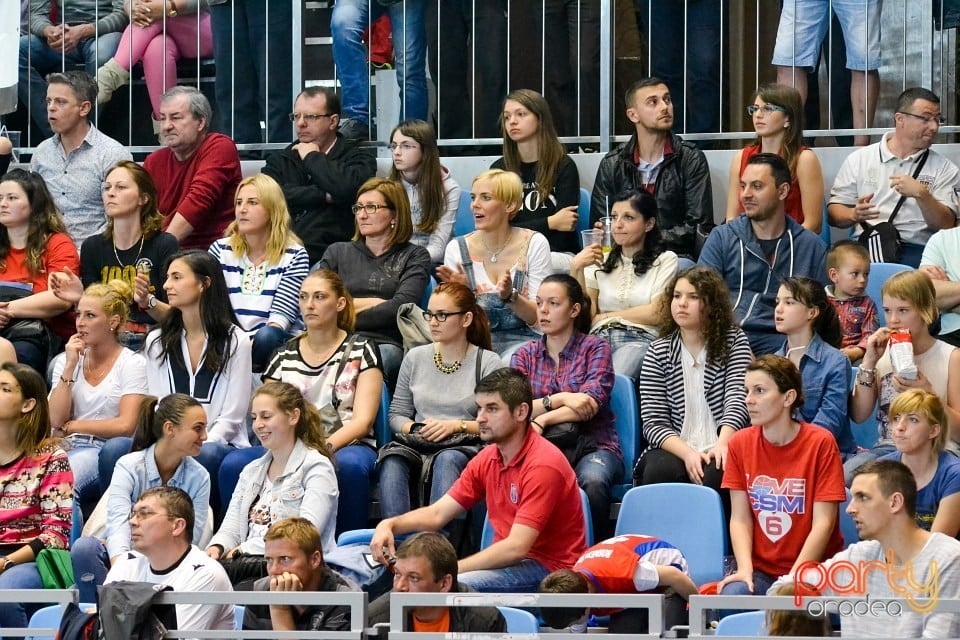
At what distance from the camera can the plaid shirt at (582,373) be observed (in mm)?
6781

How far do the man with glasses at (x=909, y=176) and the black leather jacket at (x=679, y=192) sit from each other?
26.7 inches

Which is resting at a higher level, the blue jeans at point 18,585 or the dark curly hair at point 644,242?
Result: the dark curly hair at point 644,242

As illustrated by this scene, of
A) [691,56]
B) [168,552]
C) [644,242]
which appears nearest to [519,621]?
[168,552]

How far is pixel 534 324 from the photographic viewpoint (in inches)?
297

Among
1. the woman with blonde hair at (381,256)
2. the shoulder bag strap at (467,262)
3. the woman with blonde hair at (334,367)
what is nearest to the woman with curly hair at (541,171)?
the shoulder bag strap at (467,262)

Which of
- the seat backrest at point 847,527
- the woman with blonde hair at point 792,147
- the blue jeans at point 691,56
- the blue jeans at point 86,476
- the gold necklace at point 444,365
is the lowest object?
the seat backrest at point 847,527

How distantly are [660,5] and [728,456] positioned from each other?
362 cm

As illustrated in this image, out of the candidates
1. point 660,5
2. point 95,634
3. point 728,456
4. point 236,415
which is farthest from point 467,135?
point 95,634

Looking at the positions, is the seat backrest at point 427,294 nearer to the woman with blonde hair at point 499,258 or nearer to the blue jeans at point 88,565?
the woman with blonde hair at point 499,258

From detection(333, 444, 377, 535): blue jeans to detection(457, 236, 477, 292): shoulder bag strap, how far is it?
1.34 metres

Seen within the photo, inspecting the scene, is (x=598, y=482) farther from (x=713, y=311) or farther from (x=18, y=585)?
(x=18, y=585)

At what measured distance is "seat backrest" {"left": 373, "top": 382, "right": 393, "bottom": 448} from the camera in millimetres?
7096

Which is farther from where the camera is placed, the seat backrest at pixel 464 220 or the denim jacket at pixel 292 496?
the seat backrest at pixel 464 220

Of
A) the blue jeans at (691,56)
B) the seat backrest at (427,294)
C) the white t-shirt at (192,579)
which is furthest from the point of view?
the blue jeans at (691,56)
